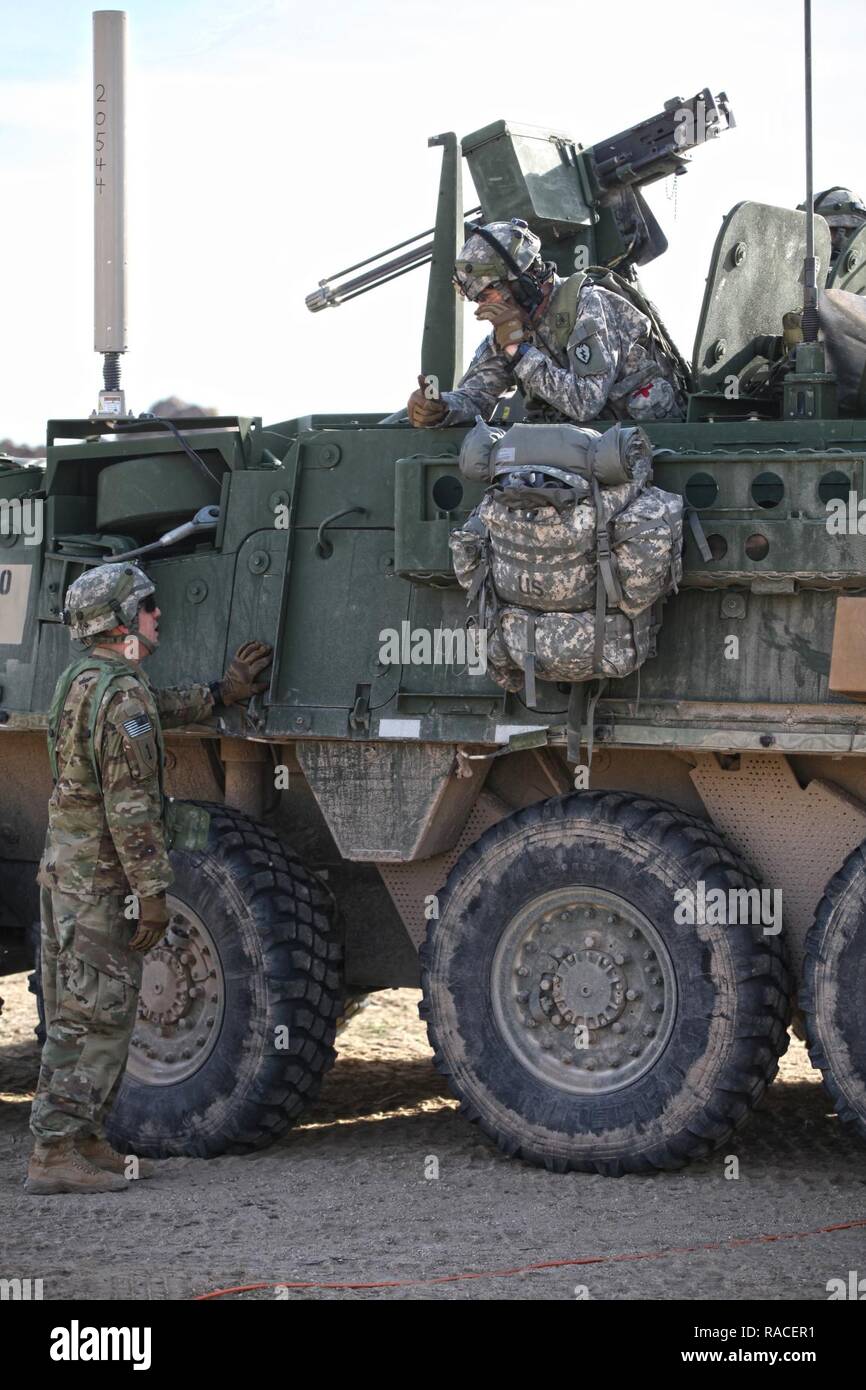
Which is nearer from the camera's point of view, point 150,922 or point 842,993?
point 842,993

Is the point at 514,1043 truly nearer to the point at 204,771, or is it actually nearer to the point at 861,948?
the point at 861,948

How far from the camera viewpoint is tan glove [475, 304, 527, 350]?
705cm

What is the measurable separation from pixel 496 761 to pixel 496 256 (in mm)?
1798

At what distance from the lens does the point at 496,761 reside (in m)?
7.07

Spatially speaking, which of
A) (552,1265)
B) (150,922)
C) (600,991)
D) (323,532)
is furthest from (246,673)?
(552,1265)

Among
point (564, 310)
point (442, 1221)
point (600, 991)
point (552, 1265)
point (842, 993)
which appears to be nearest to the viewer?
point (552, 1265)

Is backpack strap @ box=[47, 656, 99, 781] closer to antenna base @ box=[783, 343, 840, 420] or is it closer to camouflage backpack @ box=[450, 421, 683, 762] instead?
camouflage backpack @ box=[450, 421, 683, 762]

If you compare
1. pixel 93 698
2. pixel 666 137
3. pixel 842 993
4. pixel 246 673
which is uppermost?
pixel 666 137

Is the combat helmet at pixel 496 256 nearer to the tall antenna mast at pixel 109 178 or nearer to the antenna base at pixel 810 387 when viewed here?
the antenna base at pixel 810 387

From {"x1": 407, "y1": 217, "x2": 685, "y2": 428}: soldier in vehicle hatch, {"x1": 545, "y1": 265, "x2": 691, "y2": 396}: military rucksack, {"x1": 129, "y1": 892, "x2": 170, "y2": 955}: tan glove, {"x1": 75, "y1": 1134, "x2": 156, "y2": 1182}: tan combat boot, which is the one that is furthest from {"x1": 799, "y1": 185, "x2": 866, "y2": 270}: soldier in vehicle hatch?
{"x1": 75, "y1": 1134, "x2": 156, "y2": 1182}: tan combat boot

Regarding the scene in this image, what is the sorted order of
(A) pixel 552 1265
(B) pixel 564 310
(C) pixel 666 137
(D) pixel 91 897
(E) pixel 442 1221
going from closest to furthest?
(A) pixel 552 1265, (E) pixel 442 1221, (D) pixel 91 897, (B) pixel 564 310, (C) pixel 666 137

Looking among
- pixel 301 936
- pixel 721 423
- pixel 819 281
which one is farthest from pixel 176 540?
pixel 819 281

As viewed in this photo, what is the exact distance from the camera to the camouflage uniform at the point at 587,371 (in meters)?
6.86

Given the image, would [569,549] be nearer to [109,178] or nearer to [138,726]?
[138,726]
